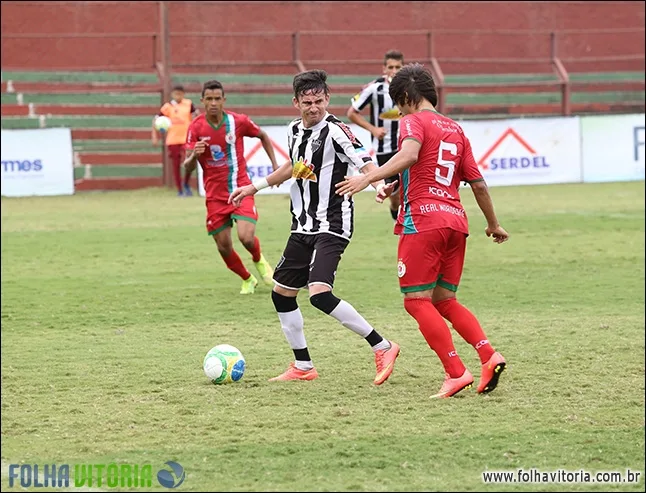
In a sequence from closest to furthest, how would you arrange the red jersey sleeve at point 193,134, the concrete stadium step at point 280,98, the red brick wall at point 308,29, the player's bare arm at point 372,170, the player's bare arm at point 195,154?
the player's bare arm at point 372,170
the player's bare arm at point 195,154
the red jersey sleeve at point 193,134
the concrete stadium step at point 280,98
the red brick wall at point 308,29

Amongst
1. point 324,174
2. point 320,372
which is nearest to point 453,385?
point 320,372

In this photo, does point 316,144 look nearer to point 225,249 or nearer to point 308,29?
point 225,249

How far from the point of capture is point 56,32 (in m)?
27.5

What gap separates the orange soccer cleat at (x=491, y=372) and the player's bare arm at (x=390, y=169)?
1.25 m

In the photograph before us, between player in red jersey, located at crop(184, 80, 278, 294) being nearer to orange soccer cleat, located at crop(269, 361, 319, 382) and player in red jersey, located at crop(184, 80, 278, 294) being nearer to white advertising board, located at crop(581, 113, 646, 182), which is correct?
orange soccer cleat, located at crop(269, 361, 319, 382)

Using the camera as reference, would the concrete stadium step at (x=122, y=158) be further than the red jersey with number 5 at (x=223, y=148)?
Yes

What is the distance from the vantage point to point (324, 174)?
7238mm

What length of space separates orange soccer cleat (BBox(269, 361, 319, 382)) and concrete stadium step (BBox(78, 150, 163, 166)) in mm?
18857

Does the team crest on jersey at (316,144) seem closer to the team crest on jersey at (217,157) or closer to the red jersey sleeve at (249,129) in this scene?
the red jersey sleeve at (249,129)

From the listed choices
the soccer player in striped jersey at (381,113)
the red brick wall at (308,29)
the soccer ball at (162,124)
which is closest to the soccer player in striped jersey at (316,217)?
the soccer player in striped jersey at (381,113)

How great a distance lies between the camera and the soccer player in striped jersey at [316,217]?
7.11 metres

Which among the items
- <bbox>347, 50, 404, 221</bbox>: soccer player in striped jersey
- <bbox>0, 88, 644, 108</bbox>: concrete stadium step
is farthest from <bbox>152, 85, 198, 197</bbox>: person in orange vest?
<bbox>347, 50, 404, 221</bbox>: soccer player in striped jersey

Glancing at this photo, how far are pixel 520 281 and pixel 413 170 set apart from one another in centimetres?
497

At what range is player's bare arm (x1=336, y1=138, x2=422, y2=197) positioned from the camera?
20.9ft
